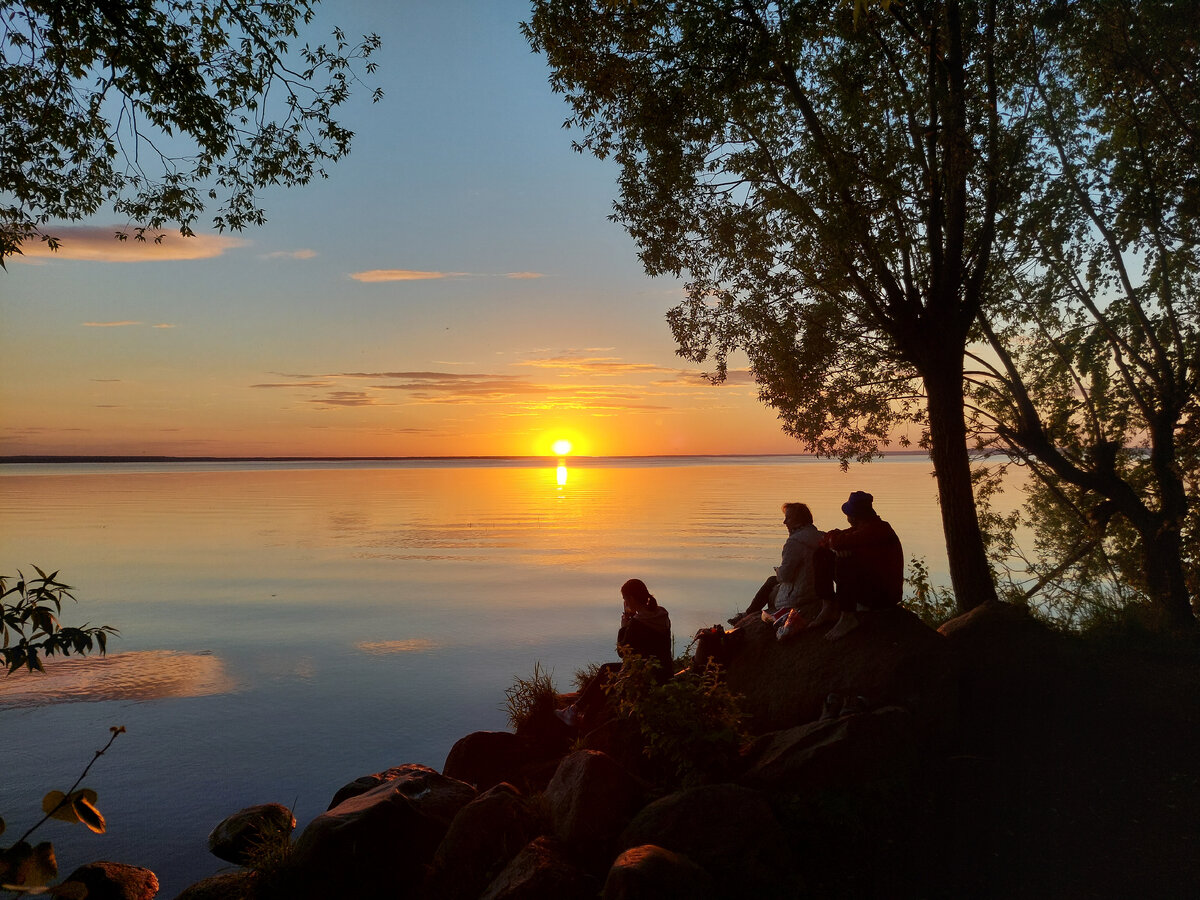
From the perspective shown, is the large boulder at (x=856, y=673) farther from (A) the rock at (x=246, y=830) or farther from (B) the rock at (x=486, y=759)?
(A) the rock at (x=246, y=830)

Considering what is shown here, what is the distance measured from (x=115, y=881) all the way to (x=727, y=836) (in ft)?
21.6

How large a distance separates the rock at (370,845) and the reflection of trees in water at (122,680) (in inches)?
367

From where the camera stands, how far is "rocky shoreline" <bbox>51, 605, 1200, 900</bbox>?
23.1ft

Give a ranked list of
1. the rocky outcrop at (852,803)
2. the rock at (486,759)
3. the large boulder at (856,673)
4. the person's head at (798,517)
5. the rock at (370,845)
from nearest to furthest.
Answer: the rocky outcrop at (852,803) → the rock at (370,845) → the large boulder at (856,673) → the rock at (486,759) → the person's head at (798,517)

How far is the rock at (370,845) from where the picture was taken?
8.18 metres

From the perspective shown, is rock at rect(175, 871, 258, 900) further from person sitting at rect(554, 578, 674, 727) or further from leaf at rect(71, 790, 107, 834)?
person sitting at rect(554, 578, 674, 727)

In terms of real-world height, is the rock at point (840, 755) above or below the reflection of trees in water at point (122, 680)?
above

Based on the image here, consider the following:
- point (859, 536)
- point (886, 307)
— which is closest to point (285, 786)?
point (859, 536)

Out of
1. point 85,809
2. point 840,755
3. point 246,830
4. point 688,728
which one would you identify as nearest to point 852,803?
Result: point 840,755

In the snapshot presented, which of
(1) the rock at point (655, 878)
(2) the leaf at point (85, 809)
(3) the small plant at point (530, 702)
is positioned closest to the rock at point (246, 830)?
(3) the small plant at point (530, 702)

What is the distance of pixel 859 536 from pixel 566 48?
31.5ft

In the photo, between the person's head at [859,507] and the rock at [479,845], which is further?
the person's head at [859,507]

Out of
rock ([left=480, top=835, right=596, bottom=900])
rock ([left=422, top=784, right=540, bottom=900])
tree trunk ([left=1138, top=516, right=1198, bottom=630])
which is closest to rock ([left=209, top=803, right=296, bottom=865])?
rock ([left=422, top=784, right=540, bottom=900])

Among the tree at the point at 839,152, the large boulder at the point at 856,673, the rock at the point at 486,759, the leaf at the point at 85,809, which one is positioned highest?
the tree at the point at 839,152
